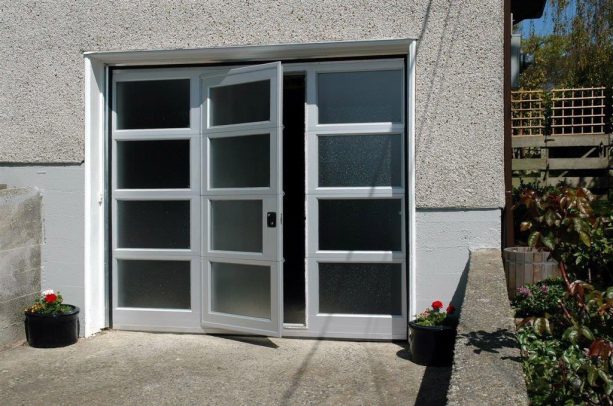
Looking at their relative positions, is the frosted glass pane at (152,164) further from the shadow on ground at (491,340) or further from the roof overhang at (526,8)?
the roof overhang at (526,8)

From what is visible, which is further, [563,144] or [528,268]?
[563,144]

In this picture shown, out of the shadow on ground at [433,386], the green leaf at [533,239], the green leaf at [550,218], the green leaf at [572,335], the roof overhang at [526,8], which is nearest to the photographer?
the green leaf at [572,335]

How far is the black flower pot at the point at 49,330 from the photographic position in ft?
20.0

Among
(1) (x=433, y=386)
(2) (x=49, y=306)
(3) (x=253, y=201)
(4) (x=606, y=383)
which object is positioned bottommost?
(1) (x=433, y=386)

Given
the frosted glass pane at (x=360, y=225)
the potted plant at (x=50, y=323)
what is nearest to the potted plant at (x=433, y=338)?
the frosted glass pane at (x=360, y=225)

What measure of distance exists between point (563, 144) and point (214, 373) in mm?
7139

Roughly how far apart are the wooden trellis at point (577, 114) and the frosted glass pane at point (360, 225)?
17.8 feet

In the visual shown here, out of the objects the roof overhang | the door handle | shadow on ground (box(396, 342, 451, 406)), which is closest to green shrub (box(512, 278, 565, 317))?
shadow on ground (box(396, 342, 451, 406))

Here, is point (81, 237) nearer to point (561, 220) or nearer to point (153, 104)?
point (153, 104)

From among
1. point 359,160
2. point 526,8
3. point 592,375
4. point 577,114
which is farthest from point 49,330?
point 577,114

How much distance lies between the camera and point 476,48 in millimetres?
5836

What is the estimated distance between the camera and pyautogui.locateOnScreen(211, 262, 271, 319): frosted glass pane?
20.0 ft

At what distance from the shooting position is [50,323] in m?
6.10

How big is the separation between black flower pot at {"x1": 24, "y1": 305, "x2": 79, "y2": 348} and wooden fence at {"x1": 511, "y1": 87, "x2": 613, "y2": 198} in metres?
6.54
